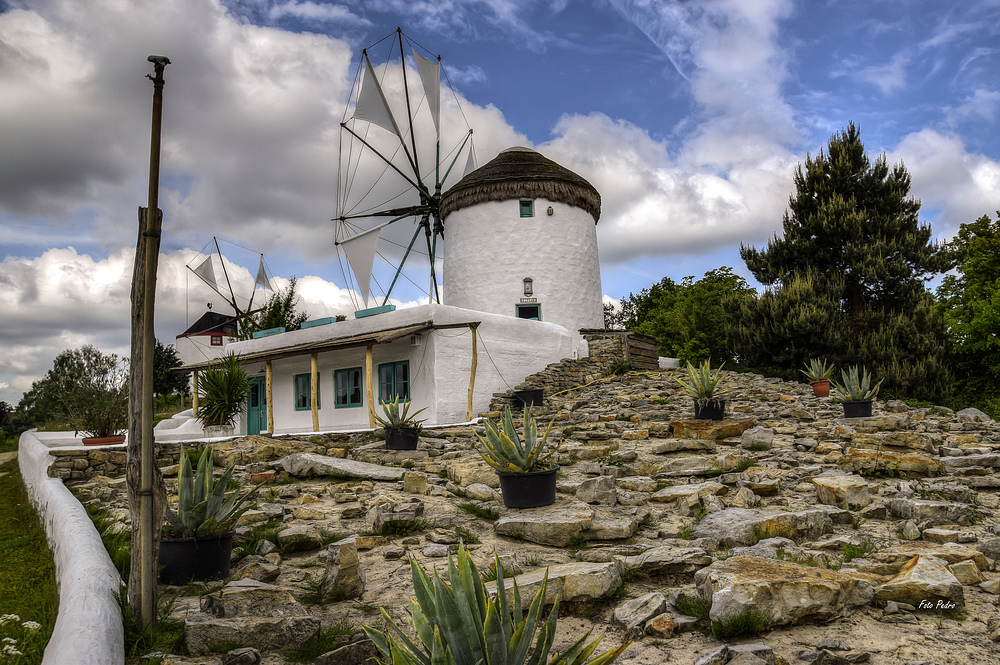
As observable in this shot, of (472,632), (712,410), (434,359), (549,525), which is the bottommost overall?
(549,525)

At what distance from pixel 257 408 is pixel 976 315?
23.5 metres

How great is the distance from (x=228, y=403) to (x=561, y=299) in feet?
34.5

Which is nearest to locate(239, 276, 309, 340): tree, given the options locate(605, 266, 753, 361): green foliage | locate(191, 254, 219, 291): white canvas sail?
locate(191, 254, 219, 291): white canvas sail

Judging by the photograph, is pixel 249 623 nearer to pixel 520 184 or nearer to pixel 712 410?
pixel 712 410

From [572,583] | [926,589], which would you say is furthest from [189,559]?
[926,589]

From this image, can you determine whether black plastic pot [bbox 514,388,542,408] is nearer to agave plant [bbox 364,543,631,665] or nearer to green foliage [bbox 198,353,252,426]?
green foliage [bbox 198,353,252,426]

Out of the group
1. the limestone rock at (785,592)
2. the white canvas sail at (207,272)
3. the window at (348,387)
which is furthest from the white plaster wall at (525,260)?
the white canvas sail at (207,272)

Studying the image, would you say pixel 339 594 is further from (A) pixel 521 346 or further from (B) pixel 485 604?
(A) pixel 521 346

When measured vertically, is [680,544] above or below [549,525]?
below

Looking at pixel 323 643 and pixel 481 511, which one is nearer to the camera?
pixel 323 643

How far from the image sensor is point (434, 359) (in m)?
14.1

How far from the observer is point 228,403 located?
14.0m

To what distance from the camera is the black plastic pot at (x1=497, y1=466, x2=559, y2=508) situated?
19.7ft

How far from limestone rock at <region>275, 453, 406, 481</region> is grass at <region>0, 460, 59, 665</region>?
2729 millimetres
